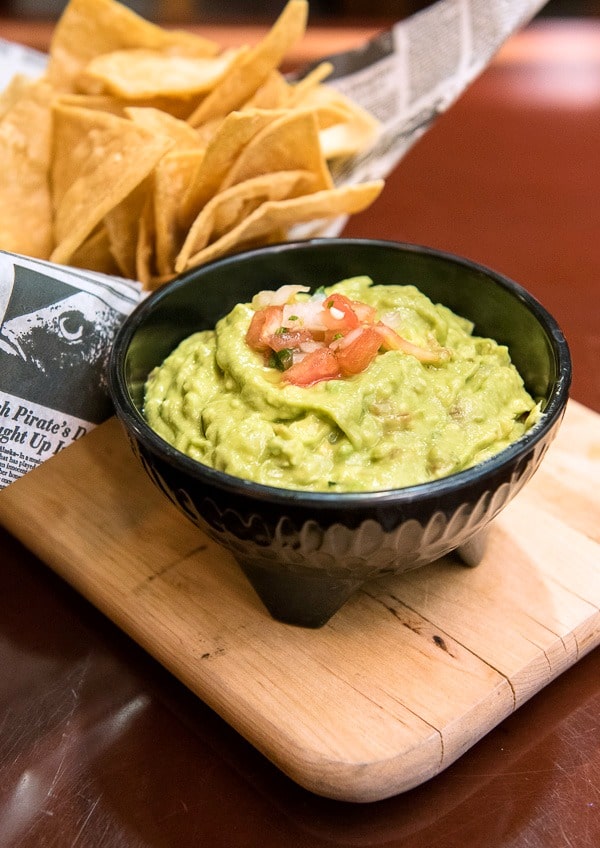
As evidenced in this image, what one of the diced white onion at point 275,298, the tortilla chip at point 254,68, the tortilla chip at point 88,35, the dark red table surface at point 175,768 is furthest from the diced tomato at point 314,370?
the tortilla chip at point 88,35

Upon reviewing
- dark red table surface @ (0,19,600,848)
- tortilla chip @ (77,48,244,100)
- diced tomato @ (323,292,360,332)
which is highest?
diced tomato @ (323,292,360,332)

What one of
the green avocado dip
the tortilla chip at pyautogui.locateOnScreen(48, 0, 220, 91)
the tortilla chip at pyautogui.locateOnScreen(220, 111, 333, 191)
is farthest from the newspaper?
the tortilla chip at pyautogui.locateOnScreen(48, 0, 220, 91)

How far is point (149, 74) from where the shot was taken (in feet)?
7.79

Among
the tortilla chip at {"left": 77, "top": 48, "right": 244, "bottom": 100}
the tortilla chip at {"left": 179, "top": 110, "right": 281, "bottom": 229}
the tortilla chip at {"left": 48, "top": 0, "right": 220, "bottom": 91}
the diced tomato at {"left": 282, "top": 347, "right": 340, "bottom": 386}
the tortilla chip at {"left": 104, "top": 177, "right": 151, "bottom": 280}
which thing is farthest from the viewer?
the tortilla chip at {"left": 48, "top": 0, "right": 220, "bottom": 91}

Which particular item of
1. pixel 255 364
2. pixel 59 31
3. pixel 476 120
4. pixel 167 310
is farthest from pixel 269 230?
pixel 476 120

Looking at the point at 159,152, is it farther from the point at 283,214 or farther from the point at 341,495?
the point at 341,495

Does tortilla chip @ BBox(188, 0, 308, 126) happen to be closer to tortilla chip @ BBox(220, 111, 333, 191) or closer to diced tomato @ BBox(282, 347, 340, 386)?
tortilla chip @ BBox(220, 111, 333, 191)

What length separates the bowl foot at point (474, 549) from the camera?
1568 millimetres

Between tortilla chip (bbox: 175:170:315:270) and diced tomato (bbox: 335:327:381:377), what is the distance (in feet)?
1.79

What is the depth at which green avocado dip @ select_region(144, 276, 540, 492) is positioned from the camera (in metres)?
1.42

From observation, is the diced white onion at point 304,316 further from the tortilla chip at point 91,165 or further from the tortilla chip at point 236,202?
the tortilla chip at point 91,165

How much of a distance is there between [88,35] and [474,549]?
1.78m

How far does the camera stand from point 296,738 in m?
1.33

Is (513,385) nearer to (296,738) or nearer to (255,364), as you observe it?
(255,364)
